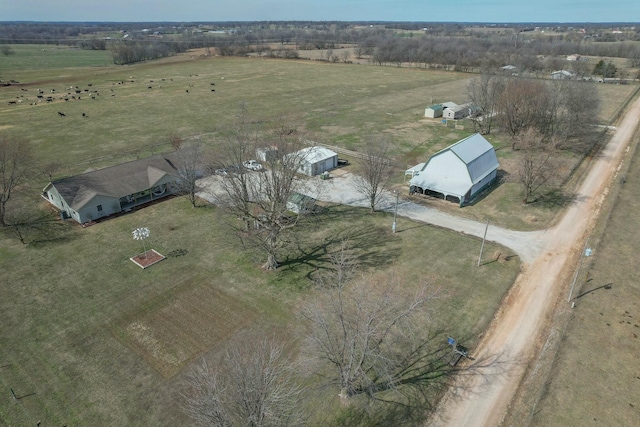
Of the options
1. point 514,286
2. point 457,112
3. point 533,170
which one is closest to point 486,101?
point 457,112

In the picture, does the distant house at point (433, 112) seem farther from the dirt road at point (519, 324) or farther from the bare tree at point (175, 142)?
the bare tree at point (175, 142)

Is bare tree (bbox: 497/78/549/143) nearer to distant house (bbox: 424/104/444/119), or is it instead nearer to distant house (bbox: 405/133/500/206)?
distant house (bbox: 424/104/444/119)

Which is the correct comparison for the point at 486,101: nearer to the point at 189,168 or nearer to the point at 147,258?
the point at 189,168

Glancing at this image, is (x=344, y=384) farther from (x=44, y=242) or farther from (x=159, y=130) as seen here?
(x=159, y=130)

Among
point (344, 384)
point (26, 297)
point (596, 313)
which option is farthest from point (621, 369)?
point (26, 297)

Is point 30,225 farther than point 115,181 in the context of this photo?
No

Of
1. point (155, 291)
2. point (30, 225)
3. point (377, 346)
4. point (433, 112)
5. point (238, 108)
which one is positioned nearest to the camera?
point (377, 346)
